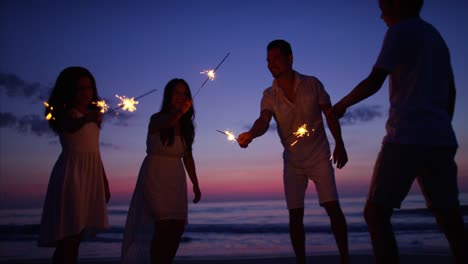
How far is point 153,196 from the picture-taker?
432cm

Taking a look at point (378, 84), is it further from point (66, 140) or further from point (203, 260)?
point (203, 260)

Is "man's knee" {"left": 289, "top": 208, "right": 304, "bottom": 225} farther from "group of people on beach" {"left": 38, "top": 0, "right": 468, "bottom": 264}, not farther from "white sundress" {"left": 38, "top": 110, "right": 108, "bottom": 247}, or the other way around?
"white sundress" {"left": 38, "top": 110, "right": 108, "bottom": 247}

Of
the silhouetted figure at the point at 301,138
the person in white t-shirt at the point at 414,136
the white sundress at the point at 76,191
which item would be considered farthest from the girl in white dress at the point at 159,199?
the person in white t-shirt at the point at 414,136

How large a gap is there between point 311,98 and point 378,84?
1545 mm

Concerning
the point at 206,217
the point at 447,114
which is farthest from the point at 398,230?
the point at 447,114

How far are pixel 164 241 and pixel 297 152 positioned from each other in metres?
1.64

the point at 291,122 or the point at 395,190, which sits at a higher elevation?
the point at 291,122

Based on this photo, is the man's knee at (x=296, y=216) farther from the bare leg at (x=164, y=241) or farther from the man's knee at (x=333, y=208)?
the bare leg at (x=164, y=241)

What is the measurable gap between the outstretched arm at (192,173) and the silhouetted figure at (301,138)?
2.60 ft

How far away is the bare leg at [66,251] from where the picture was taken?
3.58 meters

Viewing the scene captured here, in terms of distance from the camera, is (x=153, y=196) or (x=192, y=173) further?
(x=192, y=173)

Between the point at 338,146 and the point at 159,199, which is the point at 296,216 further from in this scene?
the point at 159,199

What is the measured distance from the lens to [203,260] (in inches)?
242

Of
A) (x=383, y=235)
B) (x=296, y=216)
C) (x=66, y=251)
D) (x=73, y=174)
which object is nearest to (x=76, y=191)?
(x=73, y=174)
